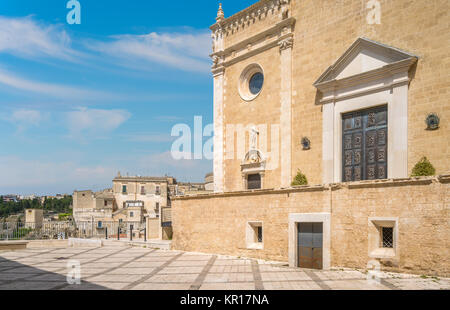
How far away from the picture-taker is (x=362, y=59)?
15297mm

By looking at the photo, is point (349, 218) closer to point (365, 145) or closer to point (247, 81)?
point (365, 145)

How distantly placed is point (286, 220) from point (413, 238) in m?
4.09

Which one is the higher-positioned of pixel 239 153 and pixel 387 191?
pixel 239 153

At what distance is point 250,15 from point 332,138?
8.37m

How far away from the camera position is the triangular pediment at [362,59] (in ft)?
46.8

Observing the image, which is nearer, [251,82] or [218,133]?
[251,82]

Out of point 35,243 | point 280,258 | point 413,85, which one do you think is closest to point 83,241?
point 35,243

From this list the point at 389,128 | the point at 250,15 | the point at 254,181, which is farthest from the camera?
the point at 250,15

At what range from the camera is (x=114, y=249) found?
19.4 metres

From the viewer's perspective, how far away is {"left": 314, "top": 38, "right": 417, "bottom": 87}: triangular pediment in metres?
14.2

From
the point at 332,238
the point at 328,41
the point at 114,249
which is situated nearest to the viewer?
the point at 332,238

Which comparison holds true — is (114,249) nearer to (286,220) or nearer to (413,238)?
(286,220)

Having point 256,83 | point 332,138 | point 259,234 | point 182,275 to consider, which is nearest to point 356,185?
point 259,234

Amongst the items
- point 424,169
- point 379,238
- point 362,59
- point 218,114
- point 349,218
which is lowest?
point 379,238
